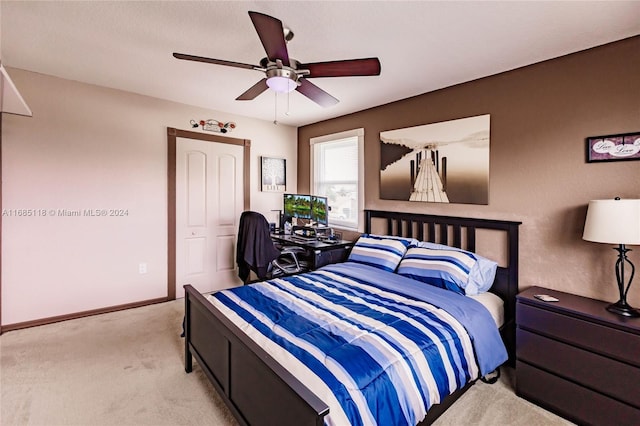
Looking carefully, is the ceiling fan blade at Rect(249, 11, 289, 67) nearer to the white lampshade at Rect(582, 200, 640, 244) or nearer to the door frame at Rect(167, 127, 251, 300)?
the white lampshade at Rect(582, 200, 640, 244)

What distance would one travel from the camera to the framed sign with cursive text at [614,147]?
6.78ft

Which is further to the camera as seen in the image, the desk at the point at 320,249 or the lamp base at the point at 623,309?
the desk at the point at 320,249

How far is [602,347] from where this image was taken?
181 cm

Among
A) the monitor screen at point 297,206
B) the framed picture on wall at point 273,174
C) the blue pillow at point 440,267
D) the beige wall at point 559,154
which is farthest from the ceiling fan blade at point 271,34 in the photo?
the framed picture on wall at point 273,174

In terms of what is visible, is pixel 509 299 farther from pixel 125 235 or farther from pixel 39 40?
pixel 39 40

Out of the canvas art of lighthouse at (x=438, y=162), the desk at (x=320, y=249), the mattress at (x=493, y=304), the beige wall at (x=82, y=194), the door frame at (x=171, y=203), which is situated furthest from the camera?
the door frame at (x=171, y=203)

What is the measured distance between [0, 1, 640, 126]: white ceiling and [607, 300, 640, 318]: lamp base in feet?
5.82

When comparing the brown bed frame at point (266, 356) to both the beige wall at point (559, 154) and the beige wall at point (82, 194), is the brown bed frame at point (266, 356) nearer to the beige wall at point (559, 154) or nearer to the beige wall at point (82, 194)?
the beige wall at point (559, 154)

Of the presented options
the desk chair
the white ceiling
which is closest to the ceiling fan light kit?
the white ceiling

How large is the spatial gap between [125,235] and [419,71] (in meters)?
3.56

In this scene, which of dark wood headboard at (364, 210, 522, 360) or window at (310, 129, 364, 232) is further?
window at (310, 129, 364, 232)

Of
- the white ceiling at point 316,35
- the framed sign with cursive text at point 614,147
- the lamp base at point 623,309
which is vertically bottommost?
the lamp base at point 623,309

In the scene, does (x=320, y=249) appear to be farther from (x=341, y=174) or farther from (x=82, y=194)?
(x=82, y=194)

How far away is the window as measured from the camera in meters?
4.06
